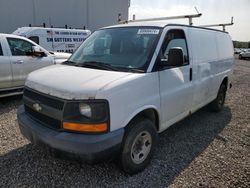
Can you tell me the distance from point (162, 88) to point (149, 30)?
0.90m

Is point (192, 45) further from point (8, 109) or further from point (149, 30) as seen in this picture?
point (8, 109)

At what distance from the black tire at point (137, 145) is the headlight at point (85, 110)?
571 millimetres

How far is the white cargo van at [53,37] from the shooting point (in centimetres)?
1122

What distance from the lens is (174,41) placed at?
3793mm

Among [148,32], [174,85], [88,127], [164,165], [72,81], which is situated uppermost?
[148,32]

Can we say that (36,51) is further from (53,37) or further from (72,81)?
(53,37)

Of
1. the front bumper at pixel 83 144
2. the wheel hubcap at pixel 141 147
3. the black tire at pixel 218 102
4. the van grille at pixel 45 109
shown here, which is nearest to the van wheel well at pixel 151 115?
the wheel hubcap at pixel 141 147

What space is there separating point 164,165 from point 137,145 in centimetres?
59

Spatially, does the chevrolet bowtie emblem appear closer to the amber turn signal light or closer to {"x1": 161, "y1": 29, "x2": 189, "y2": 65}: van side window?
the amber turn signal light

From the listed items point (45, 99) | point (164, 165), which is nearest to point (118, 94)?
point (45, 99)

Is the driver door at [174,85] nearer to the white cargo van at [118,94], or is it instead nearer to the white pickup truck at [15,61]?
the white cargo van at [118,94]

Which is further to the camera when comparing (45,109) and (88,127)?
(45,109)

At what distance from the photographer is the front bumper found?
2.54 m

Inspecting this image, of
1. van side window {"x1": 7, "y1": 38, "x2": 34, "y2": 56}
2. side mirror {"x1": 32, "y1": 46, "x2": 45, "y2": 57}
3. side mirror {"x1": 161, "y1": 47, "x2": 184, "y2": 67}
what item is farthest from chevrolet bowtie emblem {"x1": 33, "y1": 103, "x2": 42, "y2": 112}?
side mirror {"x1": 32, "y1": 46, "x2": 45, "y2": 57}
